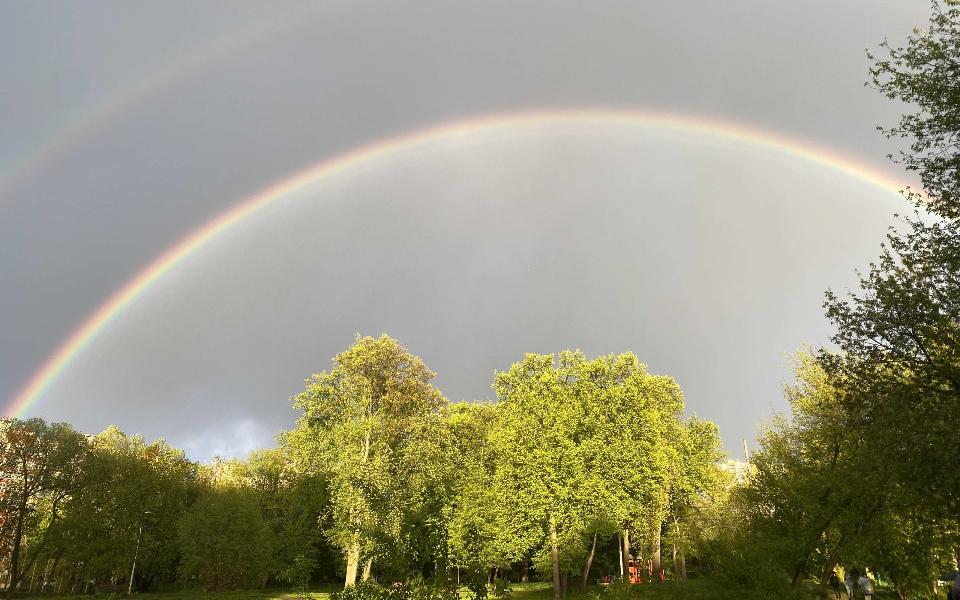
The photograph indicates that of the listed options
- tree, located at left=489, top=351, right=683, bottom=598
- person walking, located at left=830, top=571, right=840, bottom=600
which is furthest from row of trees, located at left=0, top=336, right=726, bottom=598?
person walking, located at left=830, top=571, right=840, bottom=600

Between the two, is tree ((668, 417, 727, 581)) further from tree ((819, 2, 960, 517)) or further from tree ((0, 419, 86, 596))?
tree ((0, 419, 86, 596))

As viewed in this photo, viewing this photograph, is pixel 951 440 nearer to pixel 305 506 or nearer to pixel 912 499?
pixel 912 499

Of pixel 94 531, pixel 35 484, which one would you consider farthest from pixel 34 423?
pixel 94 531

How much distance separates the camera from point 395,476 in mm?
39281

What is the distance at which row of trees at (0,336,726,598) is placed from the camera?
37000 mm

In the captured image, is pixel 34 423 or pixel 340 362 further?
pixel 34 423

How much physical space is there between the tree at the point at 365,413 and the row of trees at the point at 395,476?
0.44 feet

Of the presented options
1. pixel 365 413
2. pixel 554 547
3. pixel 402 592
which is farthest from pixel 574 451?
pixel 402 592

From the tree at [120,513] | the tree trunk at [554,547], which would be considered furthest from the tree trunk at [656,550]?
the tree at [120,513]

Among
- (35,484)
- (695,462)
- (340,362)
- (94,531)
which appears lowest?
(94,531)

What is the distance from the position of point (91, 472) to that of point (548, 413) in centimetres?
4854

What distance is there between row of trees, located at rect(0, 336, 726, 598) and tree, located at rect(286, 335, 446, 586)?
0.44ft

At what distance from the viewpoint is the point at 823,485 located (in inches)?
931

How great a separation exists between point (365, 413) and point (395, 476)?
8262 mm
